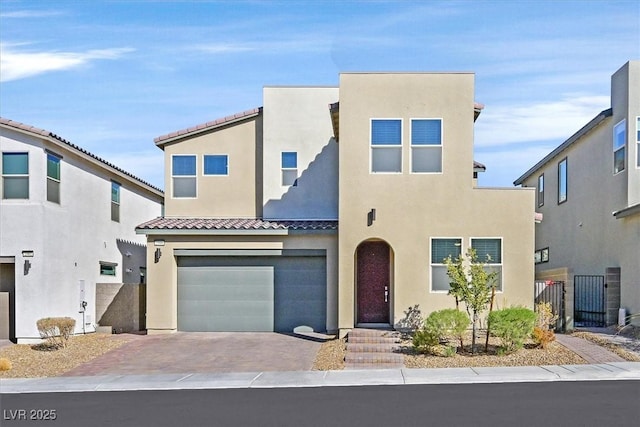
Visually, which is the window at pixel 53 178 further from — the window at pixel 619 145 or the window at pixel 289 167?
the window at pixel 619 145

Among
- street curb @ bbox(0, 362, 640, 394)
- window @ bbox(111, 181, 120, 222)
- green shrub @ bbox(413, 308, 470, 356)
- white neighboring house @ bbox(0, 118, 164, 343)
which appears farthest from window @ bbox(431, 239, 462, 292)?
window @ bbox(111, 181, 120, 222)

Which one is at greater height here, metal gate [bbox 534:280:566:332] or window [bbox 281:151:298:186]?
window [bbox 281:151:298:186]

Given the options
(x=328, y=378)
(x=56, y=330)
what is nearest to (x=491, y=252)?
(x=328, y=378)

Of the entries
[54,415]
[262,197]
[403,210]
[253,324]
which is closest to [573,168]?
[403,210]

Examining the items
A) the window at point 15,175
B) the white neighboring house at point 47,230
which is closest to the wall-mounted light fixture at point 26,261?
the white neighboring house at point 47,230

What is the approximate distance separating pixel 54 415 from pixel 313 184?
12.3 metres

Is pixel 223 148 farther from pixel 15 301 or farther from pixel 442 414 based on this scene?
pixel 442 414

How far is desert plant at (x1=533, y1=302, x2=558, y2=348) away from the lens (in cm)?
1541

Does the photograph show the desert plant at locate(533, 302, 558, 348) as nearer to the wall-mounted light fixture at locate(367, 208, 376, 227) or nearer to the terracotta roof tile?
the wall-mounted light fixture at locate(367, 208, 376, 227)

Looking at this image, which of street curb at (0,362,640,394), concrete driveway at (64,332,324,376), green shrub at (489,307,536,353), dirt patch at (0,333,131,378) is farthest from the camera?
dirt patch at (0,333,131,378)

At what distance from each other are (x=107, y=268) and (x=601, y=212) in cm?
1703

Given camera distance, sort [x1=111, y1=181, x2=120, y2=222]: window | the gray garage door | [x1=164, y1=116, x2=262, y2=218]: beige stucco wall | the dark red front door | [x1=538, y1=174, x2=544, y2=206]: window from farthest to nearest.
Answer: [x1=538, y1=174, x2=544, y2=206]: window → [x1=111, y1=181, x2=120, y2=222]: window → [x1=164, y1=116, x2=262, y2=218]: beige stucco wall → the gray garage door → the dark red front door

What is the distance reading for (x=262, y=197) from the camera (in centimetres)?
2167

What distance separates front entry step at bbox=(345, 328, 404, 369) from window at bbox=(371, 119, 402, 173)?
14.4ft
